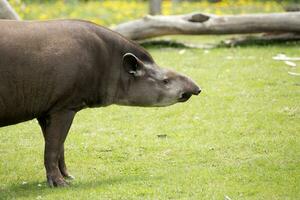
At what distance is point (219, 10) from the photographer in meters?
21.5

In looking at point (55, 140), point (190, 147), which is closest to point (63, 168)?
point (55, 140)

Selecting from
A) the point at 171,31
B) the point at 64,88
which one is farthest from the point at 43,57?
the point at 171,31

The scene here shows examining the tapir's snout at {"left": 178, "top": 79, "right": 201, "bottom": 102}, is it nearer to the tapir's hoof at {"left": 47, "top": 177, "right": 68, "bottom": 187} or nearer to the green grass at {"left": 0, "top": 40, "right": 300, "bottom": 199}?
the green grass at {"left": 0, "top": 40, "right": 300, "bottom": 199}

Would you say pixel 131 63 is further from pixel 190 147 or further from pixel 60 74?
pixel 190 147

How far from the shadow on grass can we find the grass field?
10 millimetres

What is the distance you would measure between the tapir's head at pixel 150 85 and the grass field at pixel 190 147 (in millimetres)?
811

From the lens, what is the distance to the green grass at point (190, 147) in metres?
7.66

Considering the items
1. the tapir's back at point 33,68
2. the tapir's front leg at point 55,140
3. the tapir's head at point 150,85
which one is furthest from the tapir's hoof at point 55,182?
the tapir's head at point 150,85

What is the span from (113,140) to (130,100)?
1.84 meters

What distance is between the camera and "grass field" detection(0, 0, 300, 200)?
7.66 m

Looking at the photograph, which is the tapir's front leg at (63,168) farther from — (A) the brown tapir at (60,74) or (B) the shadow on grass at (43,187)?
(B) the shadow on grass at (43,187)

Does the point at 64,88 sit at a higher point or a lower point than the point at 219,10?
higher

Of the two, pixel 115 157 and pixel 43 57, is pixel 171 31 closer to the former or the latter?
pixel 115 157

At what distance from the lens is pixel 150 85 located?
8.32m
